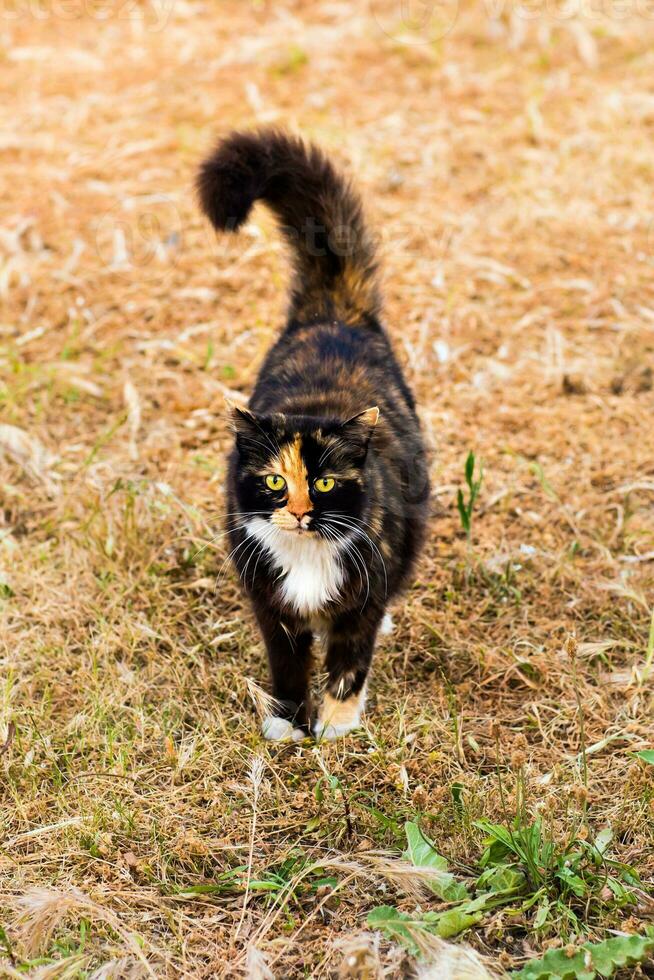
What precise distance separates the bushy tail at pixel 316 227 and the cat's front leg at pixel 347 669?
124 cm

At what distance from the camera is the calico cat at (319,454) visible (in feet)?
10.5

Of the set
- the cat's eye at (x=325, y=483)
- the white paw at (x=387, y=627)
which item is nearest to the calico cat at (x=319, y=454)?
the cat's eye at (x=325, y=483)

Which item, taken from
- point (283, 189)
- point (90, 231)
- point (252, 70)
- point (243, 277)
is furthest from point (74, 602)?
point (252, 70)

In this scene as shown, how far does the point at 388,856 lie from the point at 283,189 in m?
2.46

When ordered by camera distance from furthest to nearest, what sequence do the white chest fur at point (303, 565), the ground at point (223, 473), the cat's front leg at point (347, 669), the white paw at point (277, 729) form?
1. the white paw at point (277, 729)
2. the cat's front leg at point (347, 669)
3. the white chest fur at point (303, 565)
4. the ground at point (223, 473)

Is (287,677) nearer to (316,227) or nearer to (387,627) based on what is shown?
(387,627)

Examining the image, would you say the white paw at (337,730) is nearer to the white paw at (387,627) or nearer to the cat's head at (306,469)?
the white paw at (387,627)

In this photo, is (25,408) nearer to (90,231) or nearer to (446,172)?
(90,231)

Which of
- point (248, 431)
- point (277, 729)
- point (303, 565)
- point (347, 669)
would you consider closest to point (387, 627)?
point (347, 669)

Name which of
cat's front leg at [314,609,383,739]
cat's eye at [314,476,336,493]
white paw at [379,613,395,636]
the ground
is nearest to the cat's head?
cat's eye at [314,476,336,493]

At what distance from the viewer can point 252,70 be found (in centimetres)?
766

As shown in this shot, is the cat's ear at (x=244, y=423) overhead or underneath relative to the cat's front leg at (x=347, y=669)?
overhead

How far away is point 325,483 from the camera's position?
3.17 meters

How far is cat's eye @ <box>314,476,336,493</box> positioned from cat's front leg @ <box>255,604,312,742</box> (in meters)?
0.50
